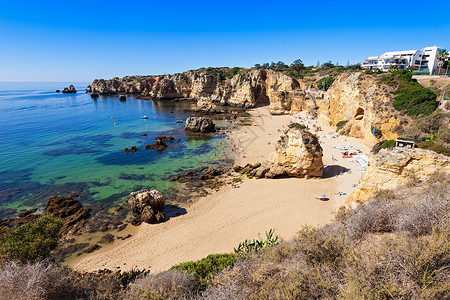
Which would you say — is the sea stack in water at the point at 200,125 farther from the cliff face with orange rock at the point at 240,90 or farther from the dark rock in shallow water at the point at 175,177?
the cliff face with orange rock at the point at 240,90

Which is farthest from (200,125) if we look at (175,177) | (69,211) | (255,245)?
(255,245)

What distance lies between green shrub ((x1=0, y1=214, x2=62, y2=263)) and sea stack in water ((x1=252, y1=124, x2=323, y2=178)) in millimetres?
16132

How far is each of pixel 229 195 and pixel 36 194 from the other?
17.3 metres

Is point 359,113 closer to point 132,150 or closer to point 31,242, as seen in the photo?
point 132,150

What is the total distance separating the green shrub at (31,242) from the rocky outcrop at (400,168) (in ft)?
49.6

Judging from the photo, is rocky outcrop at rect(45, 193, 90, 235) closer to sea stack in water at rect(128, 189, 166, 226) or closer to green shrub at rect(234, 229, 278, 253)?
sea stack in water at rect(128, 189, 166, 226)

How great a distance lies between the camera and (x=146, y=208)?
50.2ft

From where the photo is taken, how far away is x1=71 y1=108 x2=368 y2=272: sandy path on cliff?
478 inches

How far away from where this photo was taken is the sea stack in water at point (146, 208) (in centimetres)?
1516

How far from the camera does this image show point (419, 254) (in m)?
4.16

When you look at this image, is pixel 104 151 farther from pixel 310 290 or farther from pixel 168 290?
pixel 310 290

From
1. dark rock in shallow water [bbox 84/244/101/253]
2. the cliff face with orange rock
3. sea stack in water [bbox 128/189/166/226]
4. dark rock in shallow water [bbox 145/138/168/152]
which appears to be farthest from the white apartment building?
dark rock in shallow water [bbox 84/244/101/253]

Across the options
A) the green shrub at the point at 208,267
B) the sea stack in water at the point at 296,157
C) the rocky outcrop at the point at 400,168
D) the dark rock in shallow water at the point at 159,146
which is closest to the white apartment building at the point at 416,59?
the sea stack in water at the point at 296,157

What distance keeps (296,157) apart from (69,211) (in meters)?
19.3
